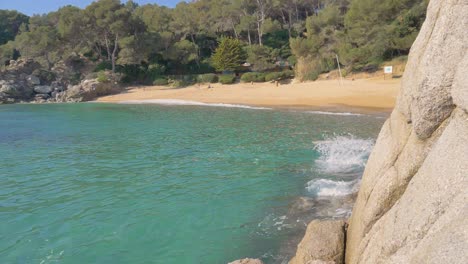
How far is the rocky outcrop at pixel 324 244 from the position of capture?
20.8 feet

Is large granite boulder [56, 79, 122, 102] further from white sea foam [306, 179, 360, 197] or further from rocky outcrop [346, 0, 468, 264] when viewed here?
rocky outcrop [346, 0, 468, 264]

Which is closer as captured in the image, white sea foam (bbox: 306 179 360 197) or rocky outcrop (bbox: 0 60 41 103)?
white sea foam (bbox: 306 179 360 197)

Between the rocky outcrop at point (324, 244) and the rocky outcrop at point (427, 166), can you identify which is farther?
the rocky outcrop at point (324, 244)

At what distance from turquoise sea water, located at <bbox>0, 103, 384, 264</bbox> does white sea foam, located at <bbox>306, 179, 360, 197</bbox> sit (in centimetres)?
5

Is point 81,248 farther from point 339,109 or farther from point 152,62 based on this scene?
point 152,62

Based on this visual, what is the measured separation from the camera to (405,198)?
461 centimetres

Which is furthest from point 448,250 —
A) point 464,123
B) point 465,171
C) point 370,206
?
point 370,206

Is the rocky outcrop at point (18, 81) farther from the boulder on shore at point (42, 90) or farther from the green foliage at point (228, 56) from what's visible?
the green foliage at point (228, 56)

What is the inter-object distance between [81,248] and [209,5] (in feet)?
245

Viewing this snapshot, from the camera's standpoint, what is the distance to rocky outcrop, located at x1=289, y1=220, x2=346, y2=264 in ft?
20.8

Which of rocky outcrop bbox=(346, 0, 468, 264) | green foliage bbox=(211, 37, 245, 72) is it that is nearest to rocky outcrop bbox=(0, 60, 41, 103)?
green foliage bbox=(211, 37, 245, 72)

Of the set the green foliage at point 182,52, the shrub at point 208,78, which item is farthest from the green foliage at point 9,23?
the shrub at point 208,78

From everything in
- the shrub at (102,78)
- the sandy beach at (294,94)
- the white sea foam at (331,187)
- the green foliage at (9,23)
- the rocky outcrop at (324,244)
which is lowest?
the white sea foam at (331,187)

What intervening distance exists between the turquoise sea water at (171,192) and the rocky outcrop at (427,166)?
2812 millimetres
